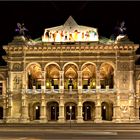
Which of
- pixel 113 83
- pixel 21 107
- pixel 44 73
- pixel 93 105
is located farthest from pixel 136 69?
pixel 21 107

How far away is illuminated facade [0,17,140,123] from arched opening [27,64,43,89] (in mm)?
1143

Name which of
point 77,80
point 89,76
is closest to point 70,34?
point 77,80

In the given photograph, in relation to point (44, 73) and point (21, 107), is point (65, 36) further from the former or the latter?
point (21, 107)

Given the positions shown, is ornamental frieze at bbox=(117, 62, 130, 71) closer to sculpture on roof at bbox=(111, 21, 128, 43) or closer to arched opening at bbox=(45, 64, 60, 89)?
sculpture on roof at bbox=(111, 21, 128, 43)

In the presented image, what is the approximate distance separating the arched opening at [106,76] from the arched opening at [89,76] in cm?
167

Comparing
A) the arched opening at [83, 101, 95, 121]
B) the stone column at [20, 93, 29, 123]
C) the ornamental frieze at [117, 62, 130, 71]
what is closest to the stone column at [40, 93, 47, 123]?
the stone column at [20, 93, 29, 123]

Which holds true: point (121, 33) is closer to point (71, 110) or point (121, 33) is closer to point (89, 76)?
point (89, 76)

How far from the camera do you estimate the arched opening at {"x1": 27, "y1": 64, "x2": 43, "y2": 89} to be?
77.9 meters

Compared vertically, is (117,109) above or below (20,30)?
below

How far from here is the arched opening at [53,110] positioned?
77294mm

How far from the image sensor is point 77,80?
76.8 m

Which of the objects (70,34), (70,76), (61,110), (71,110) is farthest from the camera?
(70,76)

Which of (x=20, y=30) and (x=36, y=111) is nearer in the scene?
(x=36, y=111)

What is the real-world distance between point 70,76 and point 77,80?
6597 mm
